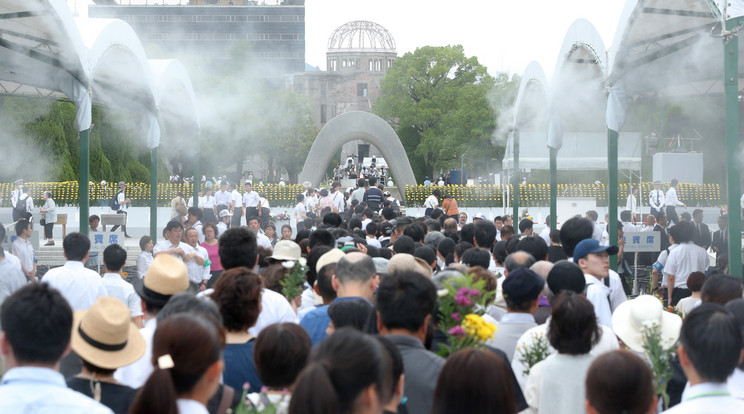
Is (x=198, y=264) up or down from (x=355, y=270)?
down

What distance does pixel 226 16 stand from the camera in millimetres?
97125

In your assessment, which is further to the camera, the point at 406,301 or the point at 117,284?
the point at 117,284

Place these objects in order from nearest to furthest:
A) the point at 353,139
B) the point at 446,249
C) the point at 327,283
→ the point at 327,283
the point at 446,249
the point at 353,139

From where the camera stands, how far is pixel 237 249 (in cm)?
566

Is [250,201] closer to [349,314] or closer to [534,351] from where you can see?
[349,314]

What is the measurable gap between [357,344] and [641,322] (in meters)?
2.09

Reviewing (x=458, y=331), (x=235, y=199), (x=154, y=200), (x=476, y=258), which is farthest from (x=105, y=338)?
(x=235, y=199)

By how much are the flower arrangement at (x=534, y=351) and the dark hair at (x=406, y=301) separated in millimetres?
Answer: 707

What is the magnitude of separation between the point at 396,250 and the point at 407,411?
4264 mm

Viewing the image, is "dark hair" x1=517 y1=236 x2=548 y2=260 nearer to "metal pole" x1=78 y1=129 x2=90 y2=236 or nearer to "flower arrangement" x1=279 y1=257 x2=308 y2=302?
"flower arrangement" x1=279 y1=257 x2=308 y2=302

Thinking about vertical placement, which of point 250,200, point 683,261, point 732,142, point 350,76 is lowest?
point 683,261

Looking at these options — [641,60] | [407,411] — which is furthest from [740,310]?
[641,60]

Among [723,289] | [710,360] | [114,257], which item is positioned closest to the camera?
[710,360]

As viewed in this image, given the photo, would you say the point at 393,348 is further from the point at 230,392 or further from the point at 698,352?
the point at 698,352
